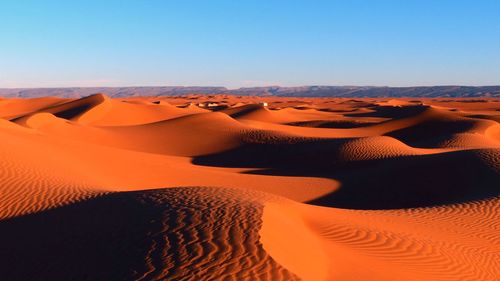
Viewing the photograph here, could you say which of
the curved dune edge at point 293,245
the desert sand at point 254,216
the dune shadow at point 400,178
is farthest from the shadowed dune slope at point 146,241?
the dune shadow at point 400,178

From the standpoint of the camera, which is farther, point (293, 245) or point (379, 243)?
point (379, 243)

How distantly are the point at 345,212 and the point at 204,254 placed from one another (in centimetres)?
609

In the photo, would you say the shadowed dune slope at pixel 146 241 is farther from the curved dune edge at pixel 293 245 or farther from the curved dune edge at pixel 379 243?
the curved dune edge at pixel 379 243

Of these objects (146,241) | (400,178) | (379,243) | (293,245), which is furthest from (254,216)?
(400,178)

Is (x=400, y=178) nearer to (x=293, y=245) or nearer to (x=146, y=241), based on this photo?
(x=293, y=245)

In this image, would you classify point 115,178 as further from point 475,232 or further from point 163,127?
point 163,127

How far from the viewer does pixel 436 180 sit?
18.1m

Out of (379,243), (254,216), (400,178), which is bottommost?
(400,178)

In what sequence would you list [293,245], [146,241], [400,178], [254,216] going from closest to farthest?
[146,241] < [293,245] < [254,216] < [400,178]

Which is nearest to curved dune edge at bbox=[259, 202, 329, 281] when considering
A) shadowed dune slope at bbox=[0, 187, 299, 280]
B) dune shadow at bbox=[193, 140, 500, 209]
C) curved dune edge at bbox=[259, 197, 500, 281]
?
curved dune edge at bbox=[259, 197, 500, 281]

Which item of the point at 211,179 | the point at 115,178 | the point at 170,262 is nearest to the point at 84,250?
the point at 170,262

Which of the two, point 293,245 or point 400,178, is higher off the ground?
point 293,245

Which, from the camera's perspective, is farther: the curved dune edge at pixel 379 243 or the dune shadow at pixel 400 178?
the dune shadow at pixel 400 178

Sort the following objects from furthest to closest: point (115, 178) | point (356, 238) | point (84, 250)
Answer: point (115, 178) → point (356, 238) → point (84, 250)
